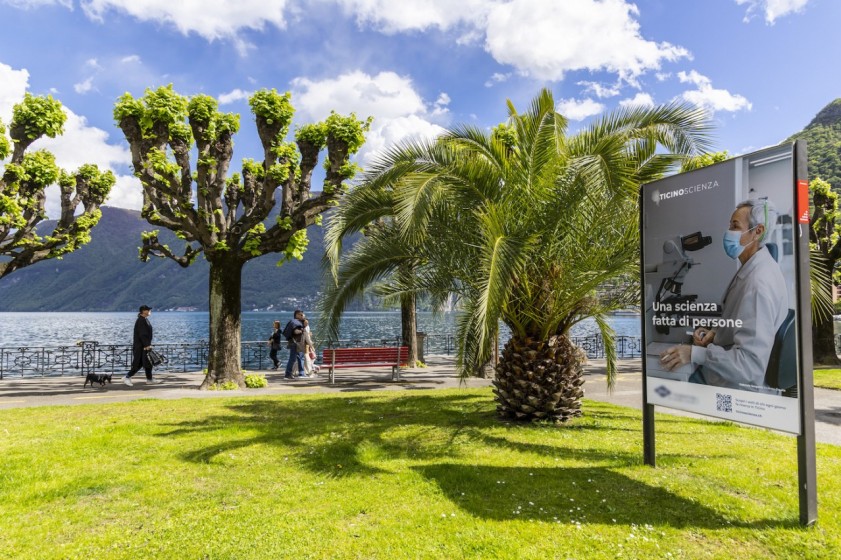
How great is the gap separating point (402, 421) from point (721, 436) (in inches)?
188

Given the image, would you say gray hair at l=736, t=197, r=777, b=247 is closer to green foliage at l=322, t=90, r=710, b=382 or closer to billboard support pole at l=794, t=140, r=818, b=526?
billboard support pole at l=794, t=140, r=818, b=526

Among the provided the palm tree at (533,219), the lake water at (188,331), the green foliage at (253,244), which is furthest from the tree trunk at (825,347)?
the green foliage at (253,244)

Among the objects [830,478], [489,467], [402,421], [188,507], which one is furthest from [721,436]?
[188,507]

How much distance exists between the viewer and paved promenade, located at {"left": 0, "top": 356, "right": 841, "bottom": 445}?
1041cm

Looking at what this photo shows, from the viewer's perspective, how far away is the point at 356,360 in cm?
1386

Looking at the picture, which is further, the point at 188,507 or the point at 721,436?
the point at 721,436

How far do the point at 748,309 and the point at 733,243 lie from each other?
641mm

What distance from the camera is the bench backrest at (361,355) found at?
13.6 m

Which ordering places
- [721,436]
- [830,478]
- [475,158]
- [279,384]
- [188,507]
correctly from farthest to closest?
[279,384] < [475,158] < [721,436] < [830,478] < [188,507]

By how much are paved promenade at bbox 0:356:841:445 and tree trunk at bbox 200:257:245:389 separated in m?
0.65

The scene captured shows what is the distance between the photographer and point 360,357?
13867 millimetres

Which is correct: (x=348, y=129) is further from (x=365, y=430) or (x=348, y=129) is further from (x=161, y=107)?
(x=365, y=430)

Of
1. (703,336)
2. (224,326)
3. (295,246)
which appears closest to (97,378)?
(224,326)

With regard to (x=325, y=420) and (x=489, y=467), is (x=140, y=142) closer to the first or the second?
(x=325, y=420)
